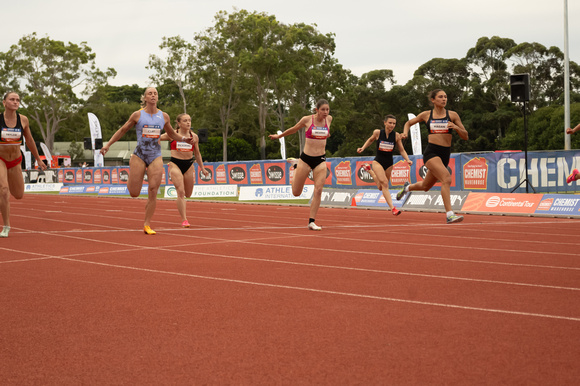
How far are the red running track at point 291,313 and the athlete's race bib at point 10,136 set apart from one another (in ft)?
6.61

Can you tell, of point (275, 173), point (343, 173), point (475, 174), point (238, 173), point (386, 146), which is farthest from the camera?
point (238, 173)

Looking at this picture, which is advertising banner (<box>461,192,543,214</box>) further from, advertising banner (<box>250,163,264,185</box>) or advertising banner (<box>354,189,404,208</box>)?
advertising banner (<box>250,163,264,185</box>)

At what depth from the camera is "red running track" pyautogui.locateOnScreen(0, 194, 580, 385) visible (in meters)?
3.67

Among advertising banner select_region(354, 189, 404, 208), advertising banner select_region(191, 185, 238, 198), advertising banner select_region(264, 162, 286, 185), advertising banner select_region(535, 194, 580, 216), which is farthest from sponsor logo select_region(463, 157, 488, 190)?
advertising banner select_region(191, 185, 238, 198)

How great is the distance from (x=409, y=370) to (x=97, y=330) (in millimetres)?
2215

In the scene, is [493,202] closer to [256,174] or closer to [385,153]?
[385,153]

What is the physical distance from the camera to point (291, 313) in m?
5.13

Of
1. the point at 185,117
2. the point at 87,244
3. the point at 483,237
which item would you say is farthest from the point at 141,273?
the point at 185,117

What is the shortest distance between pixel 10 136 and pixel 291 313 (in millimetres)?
7690

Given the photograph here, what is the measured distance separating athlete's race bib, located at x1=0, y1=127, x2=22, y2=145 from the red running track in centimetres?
201

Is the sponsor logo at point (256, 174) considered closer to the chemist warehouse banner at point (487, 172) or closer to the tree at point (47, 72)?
the chemist warehouse banner at point (487, 172)

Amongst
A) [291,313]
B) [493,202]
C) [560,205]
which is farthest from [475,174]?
[291,313]

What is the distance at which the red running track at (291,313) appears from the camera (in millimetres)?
3674

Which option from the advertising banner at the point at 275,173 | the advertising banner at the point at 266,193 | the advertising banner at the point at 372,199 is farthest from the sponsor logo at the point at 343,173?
the advertising banner at the point at 372,199
